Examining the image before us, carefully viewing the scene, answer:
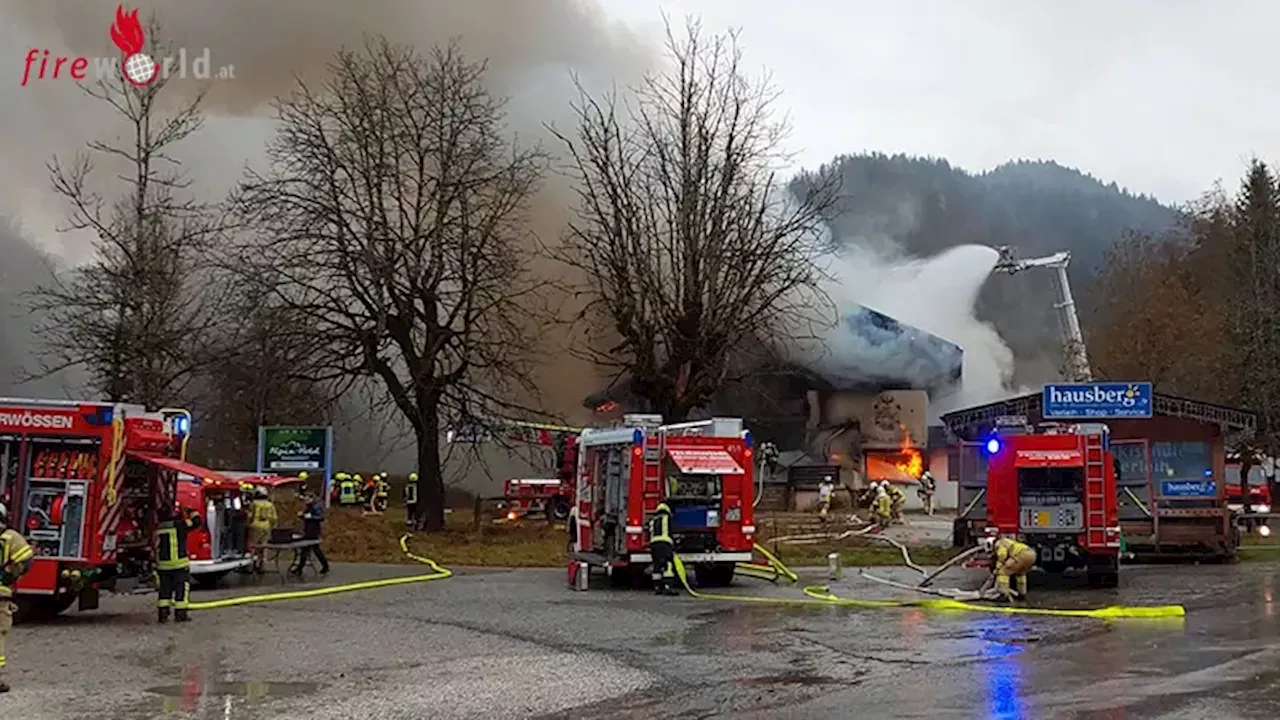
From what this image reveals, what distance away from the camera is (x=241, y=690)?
9.54 meters

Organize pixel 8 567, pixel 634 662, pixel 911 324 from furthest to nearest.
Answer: pixel 911 324 < pixel 634 662 < pixel 8 567

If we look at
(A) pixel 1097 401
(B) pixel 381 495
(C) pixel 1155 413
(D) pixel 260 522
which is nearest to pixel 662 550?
(D) pixel 260 522

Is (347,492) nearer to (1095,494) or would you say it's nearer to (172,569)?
(172,569)

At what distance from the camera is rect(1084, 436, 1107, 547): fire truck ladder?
61.0 ft

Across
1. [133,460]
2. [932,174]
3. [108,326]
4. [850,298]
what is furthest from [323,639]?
[932,174]

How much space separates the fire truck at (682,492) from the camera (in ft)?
59.3

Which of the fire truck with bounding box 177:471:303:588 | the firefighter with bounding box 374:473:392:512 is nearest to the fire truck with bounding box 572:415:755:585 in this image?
the fire truck with bounding box 177:471:303:588

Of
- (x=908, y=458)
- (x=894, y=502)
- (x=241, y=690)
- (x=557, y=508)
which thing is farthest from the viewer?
(x=908, y=458)

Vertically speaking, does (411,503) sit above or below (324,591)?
above

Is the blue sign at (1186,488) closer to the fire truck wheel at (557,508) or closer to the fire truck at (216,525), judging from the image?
the fire truck wheel at (557,508)

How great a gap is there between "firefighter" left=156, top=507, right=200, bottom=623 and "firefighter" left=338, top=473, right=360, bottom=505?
30077 mm

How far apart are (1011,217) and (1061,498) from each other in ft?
357

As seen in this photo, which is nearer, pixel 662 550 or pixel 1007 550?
pixel 1007 550

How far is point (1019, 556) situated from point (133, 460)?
11.4 meters
